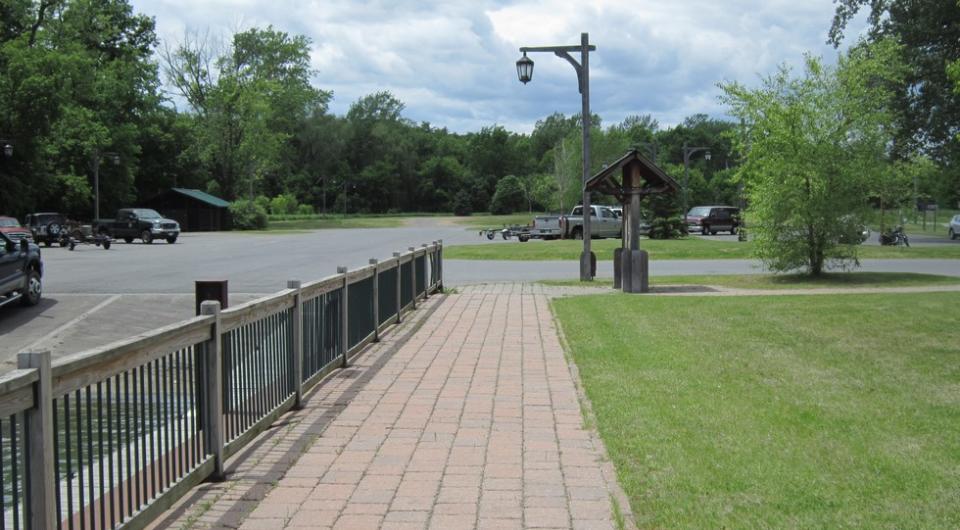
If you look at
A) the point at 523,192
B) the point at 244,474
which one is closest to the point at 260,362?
the point at 244,474

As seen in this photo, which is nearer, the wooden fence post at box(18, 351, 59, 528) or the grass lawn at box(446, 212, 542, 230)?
the wooden fence post at box(18, 351, 59, 528)

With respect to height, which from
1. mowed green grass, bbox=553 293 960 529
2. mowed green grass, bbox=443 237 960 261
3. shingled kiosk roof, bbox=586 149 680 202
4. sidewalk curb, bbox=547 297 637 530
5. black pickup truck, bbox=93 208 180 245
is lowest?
sidewalk curb, bbox=547 297 637 530

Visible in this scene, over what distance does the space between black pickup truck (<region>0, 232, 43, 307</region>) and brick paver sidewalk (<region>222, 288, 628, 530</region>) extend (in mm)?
9454

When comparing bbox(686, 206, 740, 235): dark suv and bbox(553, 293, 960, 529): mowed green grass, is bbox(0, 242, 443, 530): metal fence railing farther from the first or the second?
bbox(686, 206, 740, 235): dark suv

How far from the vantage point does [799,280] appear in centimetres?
2138

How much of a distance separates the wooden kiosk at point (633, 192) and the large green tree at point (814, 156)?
3659mm

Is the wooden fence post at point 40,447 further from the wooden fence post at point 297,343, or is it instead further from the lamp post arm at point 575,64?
the lamp post arm at point 575,64

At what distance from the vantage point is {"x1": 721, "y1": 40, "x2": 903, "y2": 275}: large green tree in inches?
838

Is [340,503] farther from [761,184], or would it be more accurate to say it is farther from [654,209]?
[654,209]

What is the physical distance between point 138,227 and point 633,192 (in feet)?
113

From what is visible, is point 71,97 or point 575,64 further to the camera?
point 71,97

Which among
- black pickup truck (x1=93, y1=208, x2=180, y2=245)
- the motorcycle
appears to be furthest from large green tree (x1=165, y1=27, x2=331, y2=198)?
the motorcycle

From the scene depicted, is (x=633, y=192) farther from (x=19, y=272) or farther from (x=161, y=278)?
(x=19, y=272)

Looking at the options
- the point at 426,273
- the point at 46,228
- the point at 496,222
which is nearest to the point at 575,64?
the point at 426,273
